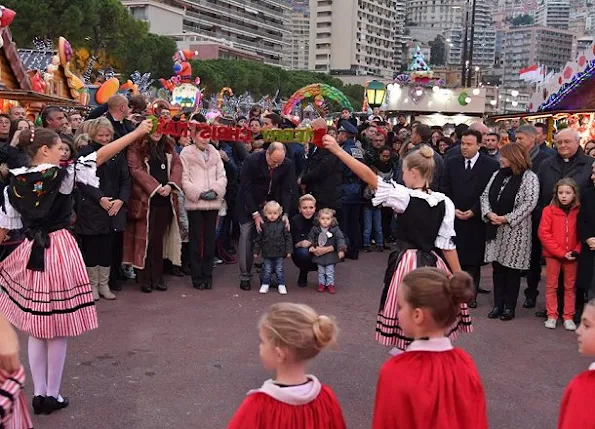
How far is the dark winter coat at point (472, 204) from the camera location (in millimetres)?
7375

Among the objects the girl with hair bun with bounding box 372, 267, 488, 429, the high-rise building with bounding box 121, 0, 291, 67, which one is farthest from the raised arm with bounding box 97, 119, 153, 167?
the high-rise building with bounding box 121, 0, 291, 67

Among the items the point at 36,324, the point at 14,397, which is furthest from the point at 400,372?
the point at 36,324

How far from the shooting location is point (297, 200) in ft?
28.5

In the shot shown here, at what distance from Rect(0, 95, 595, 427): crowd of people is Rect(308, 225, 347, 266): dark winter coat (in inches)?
0.7

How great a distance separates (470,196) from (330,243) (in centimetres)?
169

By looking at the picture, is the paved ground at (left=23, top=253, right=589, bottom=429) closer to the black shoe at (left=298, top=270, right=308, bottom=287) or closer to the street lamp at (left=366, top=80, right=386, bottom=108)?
the black shoe at (left=298, top=270, right=308, bottom=287)

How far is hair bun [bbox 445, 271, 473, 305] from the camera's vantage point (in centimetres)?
292

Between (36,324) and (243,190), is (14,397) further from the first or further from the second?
(243,190)

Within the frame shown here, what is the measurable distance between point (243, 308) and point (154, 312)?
909mm

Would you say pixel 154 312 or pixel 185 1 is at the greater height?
pixel 185 1

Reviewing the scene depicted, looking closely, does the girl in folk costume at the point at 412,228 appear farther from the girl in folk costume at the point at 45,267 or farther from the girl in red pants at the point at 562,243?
the girl in red pants at the point at 562,243

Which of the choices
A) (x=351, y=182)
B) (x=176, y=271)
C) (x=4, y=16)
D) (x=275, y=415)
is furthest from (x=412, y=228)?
(x=4, y=16)

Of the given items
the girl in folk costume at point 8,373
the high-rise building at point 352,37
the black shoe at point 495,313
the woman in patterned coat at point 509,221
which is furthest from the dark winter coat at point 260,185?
the high-rise building at point 352,37

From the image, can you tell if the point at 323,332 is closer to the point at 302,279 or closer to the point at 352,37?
the point at 302,279
